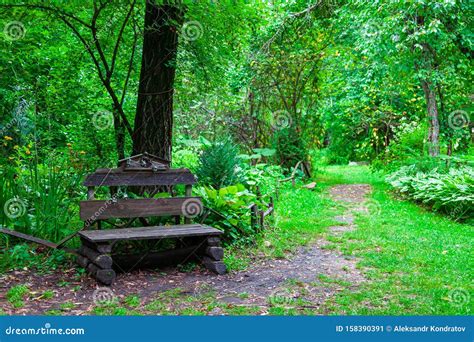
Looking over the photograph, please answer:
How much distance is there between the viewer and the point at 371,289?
5223 mm

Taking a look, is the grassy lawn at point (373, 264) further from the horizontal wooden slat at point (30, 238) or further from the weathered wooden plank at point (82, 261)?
the horizontal wooden slat at point (30, 238)

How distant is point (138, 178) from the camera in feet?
20.5

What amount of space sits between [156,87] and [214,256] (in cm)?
252

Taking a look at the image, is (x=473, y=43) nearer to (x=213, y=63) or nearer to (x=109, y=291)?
(x=213, y=63)

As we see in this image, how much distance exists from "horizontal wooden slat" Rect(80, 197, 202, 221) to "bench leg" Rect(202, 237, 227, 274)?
561 mm

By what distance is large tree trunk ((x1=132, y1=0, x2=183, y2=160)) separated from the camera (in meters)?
6.91

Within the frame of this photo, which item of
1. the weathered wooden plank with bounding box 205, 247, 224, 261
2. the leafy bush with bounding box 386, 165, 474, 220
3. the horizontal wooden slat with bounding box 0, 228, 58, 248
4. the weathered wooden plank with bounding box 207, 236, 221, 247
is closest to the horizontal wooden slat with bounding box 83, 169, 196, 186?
the horizontal wooden slat with bounding box 0, 228, 58, 248

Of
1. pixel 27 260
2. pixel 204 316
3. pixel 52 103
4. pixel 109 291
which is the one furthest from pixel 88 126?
pixel 204 316

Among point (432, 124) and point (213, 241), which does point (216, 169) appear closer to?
point (213, 241)

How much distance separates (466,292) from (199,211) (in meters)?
3.17

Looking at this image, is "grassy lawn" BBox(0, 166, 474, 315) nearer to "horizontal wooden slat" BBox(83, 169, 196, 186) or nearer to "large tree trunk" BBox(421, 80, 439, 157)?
"horizontal wooden slat" BBox(83, 169, 196, 186)

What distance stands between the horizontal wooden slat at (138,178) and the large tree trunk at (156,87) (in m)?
0.66

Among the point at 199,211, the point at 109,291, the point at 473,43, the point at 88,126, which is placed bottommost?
the point at 109,291

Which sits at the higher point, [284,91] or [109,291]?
[284,91]
